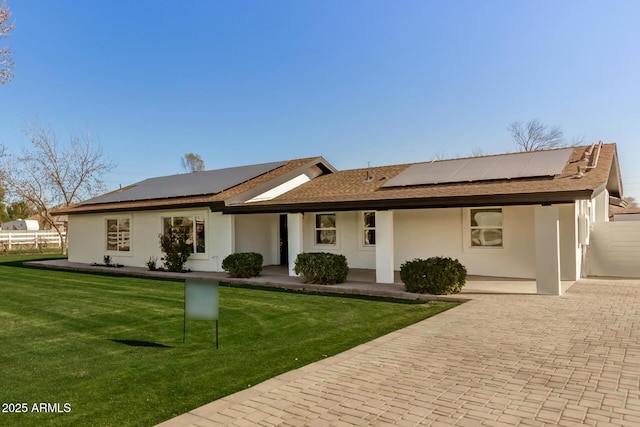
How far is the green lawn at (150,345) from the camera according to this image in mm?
3950

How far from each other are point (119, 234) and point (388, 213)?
43.4 feet

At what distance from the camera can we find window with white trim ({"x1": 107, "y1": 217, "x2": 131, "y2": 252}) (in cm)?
1827

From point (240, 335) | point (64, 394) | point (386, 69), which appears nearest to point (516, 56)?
point (386, 69)

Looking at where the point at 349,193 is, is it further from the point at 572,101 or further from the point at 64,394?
the point at 572,101

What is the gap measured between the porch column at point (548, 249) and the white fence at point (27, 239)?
34405 millimetres

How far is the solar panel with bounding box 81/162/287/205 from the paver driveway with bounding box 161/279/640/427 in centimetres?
1195

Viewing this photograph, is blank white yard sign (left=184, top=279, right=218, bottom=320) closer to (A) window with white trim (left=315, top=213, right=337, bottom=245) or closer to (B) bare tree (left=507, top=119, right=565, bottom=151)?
(A) window with white trim (left=315, top=213, right=337, bottom=245)

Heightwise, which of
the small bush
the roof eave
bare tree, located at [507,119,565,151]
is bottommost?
the small bush

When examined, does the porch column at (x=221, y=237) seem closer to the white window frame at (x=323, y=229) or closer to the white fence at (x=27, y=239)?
the white window frame at (x=323, y=229)

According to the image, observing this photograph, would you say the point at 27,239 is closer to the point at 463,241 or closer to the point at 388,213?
the point at 388,213

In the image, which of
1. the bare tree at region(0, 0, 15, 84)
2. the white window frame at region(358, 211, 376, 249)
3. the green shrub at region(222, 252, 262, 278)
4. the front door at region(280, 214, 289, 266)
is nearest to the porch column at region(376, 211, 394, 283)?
the white window frame at region(358, 211, 376, 249)

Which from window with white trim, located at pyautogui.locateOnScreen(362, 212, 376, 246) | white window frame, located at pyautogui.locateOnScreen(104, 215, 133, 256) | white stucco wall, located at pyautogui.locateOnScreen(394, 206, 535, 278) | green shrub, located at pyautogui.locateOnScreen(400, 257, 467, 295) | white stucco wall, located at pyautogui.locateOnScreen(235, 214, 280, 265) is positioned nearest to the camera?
green shrub, located at pyautogui.locateOnScreen(400, 257, 467, 295)

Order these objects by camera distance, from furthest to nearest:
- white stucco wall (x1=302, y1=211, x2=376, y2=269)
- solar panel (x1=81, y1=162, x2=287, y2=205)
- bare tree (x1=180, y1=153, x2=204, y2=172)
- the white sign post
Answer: bare tree (x1=180, y1=153, x2=204, y2=172) < solar panel (x1=81, y1=162, x2=287, y2=205) < white stucco wall (x1=302, y1=211, x2=376, y2=269) < the white sign post

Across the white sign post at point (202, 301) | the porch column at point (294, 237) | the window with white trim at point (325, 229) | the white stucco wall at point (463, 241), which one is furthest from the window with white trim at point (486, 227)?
the white sign post at point (202, 301)
